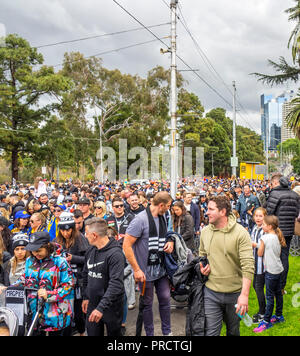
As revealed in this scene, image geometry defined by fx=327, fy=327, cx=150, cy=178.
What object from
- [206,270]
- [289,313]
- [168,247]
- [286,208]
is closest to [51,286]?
[168,247]

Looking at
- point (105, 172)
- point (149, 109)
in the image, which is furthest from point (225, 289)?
point (105, 172)

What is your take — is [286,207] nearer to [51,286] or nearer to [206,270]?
[206,270]

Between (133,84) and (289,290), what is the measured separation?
37572 millimetres

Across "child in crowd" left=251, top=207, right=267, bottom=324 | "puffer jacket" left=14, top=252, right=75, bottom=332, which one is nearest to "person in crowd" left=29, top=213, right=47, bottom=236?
"puffer jacket" left=14, top=252, right=75, bottom=332

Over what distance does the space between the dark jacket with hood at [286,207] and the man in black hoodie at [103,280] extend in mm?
3047

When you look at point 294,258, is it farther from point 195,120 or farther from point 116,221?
point 195,120

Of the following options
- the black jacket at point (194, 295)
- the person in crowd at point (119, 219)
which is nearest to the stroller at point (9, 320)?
the black jacket at point (194, 295)

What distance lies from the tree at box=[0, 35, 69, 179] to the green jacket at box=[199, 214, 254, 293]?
31.0m

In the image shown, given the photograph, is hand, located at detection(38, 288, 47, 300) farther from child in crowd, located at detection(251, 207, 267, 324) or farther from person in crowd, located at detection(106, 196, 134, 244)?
child in crowd, located at detection(251, 207, 267, 324)

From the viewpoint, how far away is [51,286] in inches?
124

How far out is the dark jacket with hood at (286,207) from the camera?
5.10 metres

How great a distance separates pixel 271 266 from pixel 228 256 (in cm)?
146

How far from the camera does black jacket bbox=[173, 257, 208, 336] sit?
120 inches

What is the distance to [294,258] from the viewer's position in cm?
793
